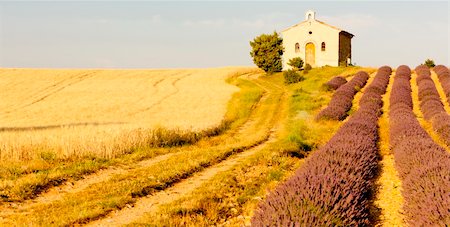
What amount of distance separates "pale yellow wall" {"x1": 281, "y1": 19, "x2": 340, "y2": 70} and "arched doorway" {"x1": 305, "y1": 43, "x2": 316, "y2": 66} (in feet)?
1.43

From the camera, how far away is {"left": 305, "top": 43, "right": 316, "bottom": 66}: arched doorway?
52416 mm

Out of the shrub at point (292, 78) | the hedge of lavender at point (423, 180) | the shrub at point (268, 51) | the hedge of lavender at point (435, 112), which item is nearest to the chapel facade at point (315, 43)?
the shrub at point (268, 51)

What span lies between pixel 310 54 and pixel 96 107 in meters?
31.1

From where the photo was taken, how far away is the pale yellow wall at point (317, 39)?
5141cm

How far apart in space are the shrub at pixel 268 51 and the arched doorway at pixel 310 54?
175 inches

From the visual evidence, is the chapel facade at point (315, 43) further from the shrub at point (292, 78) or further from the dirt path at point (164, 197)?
the dirt path at point (164, 197)

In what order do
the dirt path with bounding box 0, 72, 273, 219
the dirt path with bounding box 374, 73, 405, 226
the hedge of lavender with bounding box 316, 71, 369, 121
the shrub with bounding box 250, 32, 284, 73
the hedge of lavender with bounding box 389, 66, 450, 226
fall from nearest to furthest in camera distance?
the hedge of lavender with bounding box 389, 66, 450, 226 → the dirt path with bounding box 374, 73, 405, 226 → the dirt path with bounding box 0, 72, 273, 219 → the hedge of lavender with bounding box 316, 71, 369, 121 → the shrub with bounding box 250, 32, 284, 73

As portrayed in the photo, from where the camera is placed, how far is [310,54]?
173 feet

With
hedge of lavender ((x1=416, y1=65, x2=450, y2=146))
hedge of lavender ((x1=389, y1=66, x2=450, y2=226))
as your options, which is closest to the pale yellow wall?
hedge of lavender ((x1=416, y1=65, x2=450, y2=146))

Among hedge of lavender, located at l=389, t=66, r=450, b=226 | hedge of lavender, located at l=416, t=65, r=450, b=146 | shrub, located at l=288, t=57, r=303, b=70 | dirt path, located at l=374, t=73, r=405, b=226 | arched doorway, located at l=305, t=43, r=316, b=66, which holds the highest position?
arched doorway, located at l=305, t=43, r=316, b=66

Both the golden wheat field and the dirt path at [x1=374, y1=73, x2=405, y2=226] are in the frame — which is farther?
the golden wheat field

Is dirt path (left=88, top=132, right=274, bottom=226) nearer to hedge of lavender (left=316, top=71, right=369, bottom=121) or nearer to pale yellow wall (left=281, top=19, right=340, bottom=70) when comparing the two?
hedge of lavender (left=316, top=71, right=369, bottom=121)

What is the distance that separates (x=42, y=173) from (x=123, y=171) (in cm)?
207

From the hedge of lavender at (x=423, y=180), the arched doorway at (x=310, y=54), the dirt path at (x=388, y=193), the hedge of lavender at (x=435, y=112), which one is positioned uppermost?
the arched doorway at (x=310, y=54)
